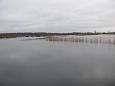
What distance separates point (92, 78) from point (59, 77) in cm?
165

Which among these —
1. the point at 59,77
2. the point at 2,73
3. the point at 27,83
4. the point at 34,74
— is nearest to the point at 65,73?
the point at 59,77

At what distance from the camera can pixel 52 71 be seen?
12.6 meters

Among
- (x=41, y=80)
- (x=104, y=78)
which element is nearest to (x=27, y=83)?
(x=41, y=80)

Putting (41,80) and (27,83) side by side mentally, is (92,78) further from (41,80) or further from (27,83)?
(27,83)

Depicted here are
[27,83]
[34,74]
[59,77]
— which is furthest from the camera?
[34,74]

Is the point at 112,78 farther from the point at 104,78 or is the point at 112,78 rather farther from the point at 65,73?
the point at 65,73

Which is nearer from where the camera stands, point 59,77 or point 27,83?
point 27,83

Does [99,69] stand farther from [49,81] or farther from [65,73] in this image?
[49,81]

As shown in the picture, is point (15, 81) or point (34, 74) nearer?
point (15, 81)

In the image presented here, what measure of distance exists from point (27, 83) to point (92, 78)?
3093mm

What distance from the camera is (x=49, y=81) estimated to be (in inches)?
405

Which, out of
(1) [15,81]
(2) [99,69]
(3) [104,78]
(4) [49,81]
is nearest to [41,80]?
(4) [49,81]

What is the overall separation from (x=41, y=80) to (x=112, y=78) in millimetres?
3355

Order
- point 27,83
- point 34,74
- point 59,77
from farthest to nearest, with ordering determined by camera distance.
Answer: point 34,74
point 59,77
point 27,83
